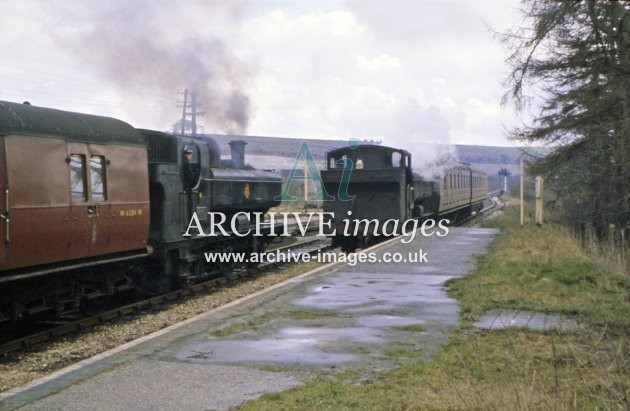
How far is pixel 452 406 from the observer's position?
503cm

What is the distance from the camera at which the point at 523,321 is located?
8.65 meters

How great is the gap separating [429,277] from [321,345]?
594cm

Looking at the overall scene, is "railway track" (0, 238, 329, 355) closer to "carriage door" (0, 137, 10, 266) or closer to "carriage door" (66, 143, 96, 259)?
"carriage door" (66, 143, 96, 259)

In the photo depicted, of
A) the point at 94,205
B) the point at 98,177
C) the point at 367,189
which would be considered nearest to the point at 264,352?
the point at 94,205

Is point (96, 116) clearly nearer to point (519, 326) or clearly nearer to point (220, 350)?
point (220, 350)

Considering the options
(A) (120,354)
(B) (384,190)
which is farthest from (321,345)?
(B) (384,190)

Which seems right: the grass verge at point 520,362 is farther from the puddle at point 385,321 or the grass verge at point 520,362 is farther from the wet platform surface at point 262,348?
the puddle at point 385,321

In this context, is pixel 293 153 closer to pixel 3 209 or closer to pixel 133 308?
pixel 133 308

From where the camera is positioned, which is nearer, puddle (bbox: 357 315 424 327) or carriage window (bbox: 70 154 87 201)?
puddle (bbox: 357 315 424 327)

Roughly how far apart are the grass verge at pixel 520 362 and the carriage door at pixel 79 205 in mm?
4590

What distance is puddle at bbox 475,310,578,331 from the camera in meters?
8.20

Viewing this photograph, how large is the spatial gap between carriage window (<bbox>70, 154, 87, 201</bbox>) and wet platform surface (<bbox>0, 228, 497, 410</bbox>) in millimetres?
2334

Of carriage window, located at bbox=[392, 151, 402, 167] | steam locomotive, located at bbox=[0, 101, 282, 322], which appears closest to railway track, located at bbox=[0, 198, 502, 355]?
steam locomotive, located at bbox=[0, 101, 282, 322]

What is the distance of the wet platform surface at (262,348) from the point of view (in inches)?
230
